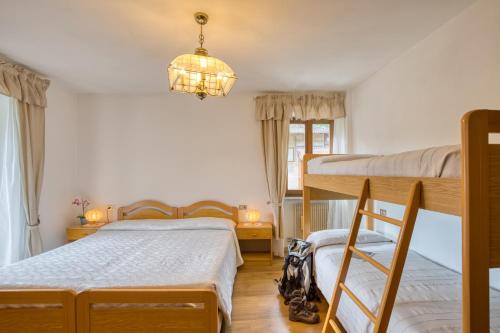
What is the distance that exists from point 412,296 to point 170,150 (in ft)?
11.3

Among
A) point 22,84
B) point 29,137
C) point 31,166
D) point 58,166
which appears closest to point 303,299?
point 31,166

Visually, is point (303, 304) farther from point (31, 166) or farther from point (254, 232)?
point (31, 166)

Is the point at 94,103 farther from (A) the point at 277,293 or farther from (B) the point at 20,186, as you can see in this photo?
(A) the point at 277,293

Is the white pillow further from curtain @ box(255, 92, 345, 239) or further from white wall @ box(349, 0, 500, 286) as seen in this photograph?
curtain @ box(255, 92, 345, 239)

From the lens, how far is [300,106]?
3.88 meters

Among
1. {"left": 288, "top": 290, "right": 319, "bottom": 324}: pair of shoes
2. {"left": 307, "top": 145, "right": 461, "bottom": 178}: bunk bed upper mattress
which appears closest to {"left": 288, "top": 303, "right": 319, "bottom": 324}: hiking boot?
{"left": 288, "top": 290, "right": 319, "bottom": 324}: pair of shoes

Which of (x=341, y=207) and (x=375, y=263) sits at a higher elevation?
(x=375, y=263)

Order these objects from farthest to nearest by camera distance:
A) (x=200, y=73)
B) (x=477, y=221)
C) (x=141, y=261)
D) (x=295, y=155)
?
(x=295, y=155) → (x=141, y=261) → (x=200, y=73) → (x=477, y=221)

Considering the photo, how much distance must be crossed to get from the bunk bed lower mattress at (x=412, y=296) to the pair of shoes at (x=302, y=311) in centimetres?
23

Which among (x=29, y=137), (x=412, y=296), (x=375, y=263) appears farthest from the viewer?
(x=29, y=137)

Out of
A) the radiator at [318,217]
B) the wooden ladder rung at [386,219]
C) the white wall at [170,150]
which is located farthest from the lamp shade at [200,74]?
the radiator at [318,217]

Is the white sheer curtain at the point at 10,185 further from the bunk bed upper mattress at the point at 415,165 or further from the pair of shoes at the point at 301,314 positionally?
the bunk bed upper mattress at the point at 415,165

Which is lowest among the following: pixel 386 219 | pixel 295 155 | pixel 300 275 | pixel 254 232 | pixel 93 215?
pixel 300 275

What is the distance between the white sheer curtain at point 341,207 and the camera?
149 inches
